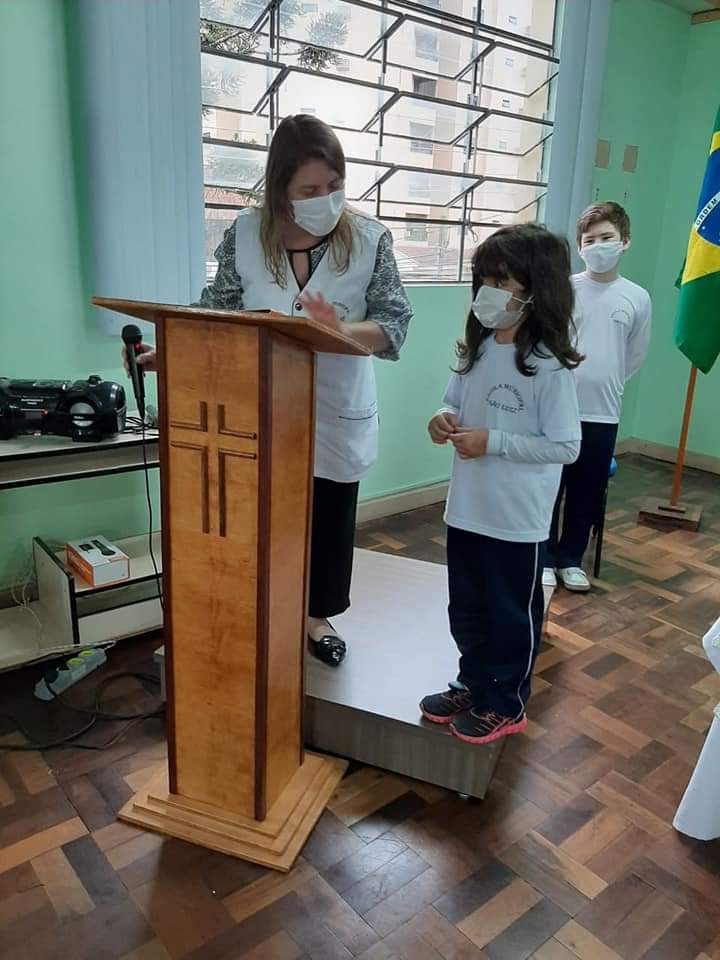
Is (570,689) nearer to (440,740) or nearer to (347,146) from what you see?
(440,740)

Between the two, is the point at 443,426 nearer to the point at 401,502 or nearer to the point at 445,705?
the point at 445,705

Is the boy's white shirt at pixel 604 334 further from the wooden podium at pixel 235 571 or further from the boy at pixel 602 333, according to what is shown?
the wooden podium at pixel 235 571

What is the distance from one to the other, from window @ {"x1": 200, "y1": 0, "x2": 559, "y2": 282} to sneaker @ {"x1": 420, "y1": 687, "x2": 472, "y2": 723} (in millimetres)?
1884

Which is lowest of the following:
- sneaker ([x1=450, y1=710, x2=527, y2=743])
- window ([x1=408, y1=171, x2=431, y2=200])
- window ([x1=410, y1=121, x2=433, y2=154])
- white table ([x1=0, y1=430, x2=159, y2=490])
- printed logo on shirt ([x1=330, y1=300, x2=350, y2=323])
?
sneaker ([x1=450, y1=710, x2=527, y2=743])

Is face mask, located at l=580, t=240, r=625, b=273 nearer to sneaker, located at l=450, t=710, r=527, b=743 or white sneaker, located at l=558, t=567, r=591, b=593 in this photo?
white sneaker, located at l=558, t=567, r=591, b=593

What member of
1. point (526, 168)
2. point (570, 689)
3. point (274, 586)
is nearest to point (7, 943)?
point (274, 586)

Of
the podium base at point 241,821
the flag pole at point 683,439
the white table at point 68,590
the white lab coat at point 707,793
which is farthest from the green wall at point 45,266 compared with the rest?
the flag pole at point 683,439

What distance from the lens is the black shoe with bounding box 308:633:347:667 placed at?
75.4 inches

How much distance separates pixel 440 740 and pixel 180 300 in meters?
1.57

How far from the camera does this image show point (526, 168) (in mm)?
3816

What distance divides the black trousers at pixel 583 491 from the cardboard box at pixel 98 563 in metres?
1.51

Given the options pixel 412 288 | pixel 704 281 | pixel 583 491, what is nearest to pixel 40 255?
pixel 412 288

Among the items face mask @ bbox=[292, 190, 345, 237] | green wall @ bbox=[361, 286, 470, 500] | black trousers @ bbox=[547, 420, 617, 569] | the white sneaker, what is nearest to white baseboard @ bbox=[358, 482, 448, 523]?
green wall @ bbox=[361, 286, 470, 500]

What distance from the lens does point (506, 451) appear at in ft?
4.89
